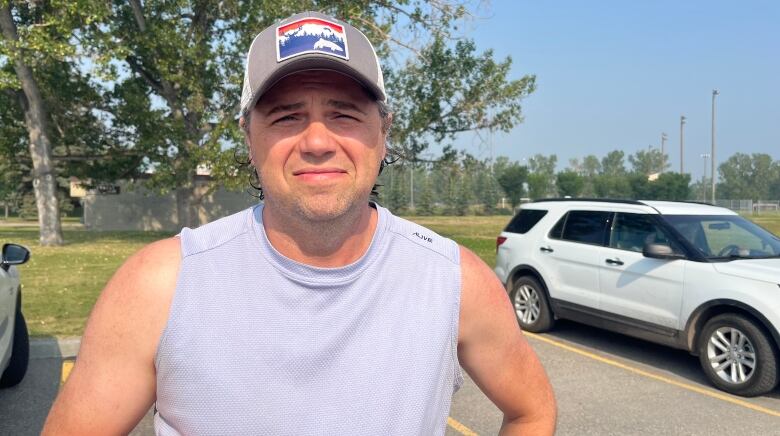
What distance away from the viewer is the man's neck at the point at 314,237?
145 cm

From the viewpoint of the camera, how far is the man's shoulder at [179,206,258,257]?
1.41m

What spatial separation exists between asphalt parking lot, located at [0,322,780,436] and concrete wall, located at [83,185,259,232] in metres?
25.1

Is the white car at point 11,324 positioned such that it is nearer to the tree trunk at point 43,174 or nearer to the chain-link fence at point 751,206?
the tree trunk at point 43,174

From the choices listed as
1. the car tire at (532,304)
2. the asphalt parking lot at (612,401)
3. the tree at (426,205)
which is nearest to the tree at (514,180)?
the tree at (426,205)

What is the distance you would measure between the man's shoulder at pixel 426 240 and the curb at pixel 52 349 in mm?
5906

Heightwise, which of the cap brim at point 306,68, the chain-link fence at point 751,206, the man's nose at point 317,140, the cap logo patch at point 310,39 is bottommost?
the chain-link fence at point 751,206

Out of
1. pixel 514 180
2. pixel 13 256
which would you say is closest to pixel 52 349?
pixel 13 256

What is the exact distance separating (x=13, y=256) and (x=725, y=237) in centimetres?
660

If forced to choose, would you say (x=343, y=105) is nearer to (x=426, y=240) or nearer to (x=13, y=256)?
(x=426, y=240)

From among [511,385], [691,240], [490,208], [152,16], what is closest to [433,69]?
[152,16]

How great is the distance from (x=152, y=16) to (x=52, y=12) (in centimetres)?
287

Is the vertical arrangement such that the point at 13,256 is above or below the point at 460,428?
above

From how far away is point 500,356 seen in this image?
1.61 meters

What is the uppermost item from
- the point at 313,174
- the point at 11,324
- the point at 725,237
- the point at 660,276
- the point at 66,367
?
the point at 313,174
